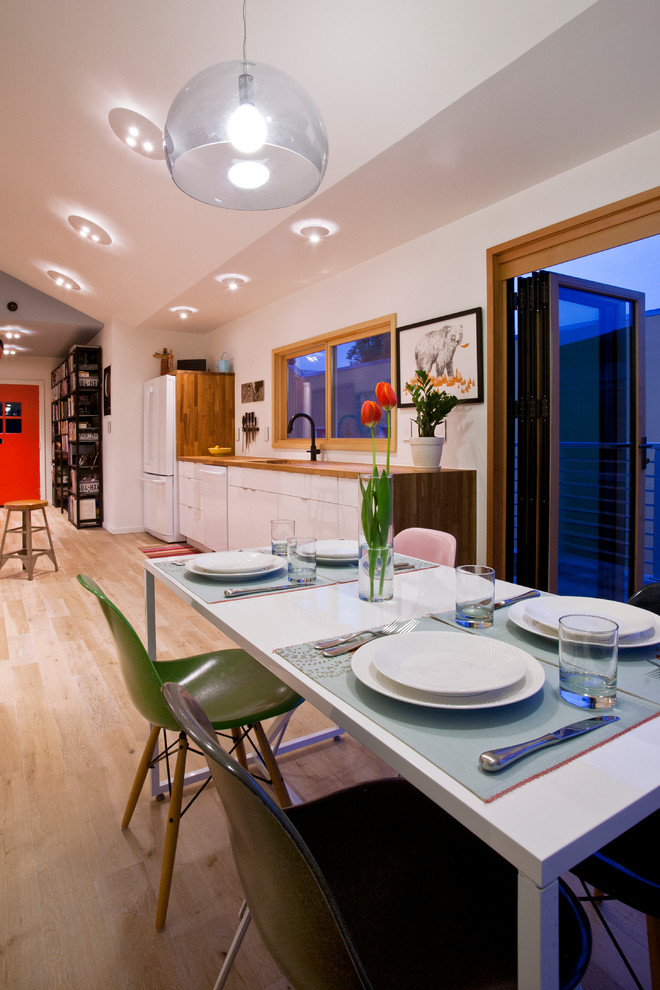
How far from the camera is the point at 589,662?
0.81m

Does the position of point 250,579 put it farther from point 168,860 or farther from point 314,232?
point 314,232

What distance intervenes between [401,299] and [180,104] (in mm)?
2633

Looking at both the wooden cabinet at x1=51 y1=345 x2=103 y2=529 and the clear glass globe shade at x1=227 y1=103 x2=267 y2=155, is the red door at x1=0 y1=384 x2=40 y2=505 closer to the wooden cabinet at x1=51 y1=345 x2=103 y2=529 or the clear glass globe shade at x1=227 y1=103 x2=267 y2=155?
the wooden cabinet at x1=51 y1=345 x2=103 y2=529

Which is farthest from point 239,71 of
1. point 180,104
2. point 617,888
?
point 617,888

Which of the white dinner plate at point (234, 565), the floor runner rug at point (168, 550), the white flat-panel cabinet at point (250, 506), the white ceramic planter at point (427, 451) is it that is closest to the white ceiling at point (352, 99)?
the white ceramic planter at point (427, 451)

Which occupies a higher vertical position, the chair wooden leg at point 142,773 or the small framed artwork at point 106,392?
the small framed artwork at point 106,392

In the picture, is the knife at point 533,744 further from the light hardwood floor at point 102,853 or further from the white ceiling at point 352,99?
the white ceiling at point 352,99

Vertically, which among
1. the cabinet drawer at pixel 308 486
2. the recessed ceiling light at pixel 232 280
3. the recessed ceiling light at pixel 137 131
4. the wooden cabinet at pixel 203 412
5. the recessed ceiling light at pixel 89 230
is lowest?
the cabinet drawer at pixel 308 486

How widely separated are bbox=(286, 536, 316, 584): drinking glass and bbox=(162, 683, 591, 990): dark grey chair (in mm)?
533

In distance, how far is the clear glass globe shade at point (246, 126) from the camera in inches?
52.4

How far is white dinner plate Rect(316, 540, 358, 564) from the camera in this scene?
1.72m

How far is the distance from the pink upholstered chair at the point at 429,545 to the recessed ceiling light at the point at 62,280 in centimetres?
528

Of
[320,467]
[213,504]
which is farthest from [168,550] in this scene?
[320,467]

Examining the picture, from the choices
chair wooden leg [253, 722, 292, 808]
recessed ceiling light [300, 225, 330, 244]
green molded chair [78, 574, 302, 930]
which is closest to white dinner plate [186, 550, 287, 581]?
green molded chair [78, 574, 302, 930]
